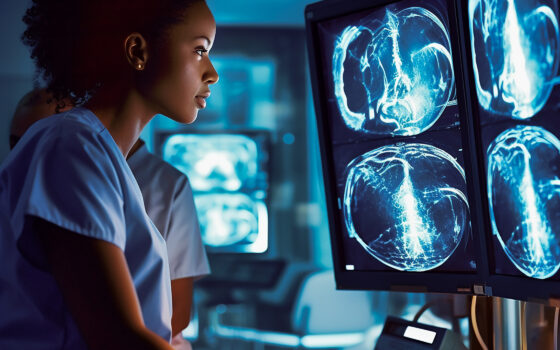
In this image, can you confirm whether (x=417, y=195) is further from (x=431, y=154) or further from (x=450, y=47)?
(x=450, y=47)

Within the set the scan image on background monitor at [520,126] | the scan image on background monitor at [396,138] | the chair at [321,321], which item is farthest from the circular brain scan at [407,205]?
the chair at [321,321]

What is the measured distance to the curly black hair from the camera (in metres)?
0.95

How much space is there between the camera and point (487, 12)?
1.07 metres

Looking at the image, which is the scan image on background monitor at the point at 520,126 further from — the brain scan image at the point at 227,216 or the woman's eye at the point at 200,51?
the brain scan image at the point at 227,216

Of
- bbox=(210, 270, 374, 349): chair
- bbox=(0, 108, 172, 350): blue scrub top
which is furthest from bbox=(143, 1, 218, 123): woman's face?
bbox=(210, 270, 374, 349): chair

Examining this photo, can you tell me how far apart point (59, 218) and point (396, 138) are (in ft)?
2.60

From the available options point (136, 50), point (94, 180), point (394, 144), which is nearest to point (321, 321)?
point (394, 144)

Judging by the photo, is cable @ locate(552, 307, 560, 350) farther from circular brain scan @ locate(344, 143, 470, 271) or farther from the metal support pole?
circular brain scan @ locate(344, 143, 470, 271)

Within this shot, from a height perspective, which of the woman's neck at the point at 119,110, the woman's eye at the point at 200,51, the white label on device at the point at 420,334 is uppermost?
the woman's eye at the point at 200,51

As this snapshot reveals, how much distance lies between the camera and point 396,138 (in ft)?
4.26

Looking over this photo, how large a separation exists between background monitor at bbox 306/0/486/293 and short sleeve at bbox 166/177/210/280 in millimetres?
405

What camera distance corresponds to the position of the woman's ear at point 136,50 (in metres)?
0.96

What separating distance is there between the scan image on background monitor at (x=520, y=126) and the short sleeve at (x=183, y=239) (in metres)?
0.81

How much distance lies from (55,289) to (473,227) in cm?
78
